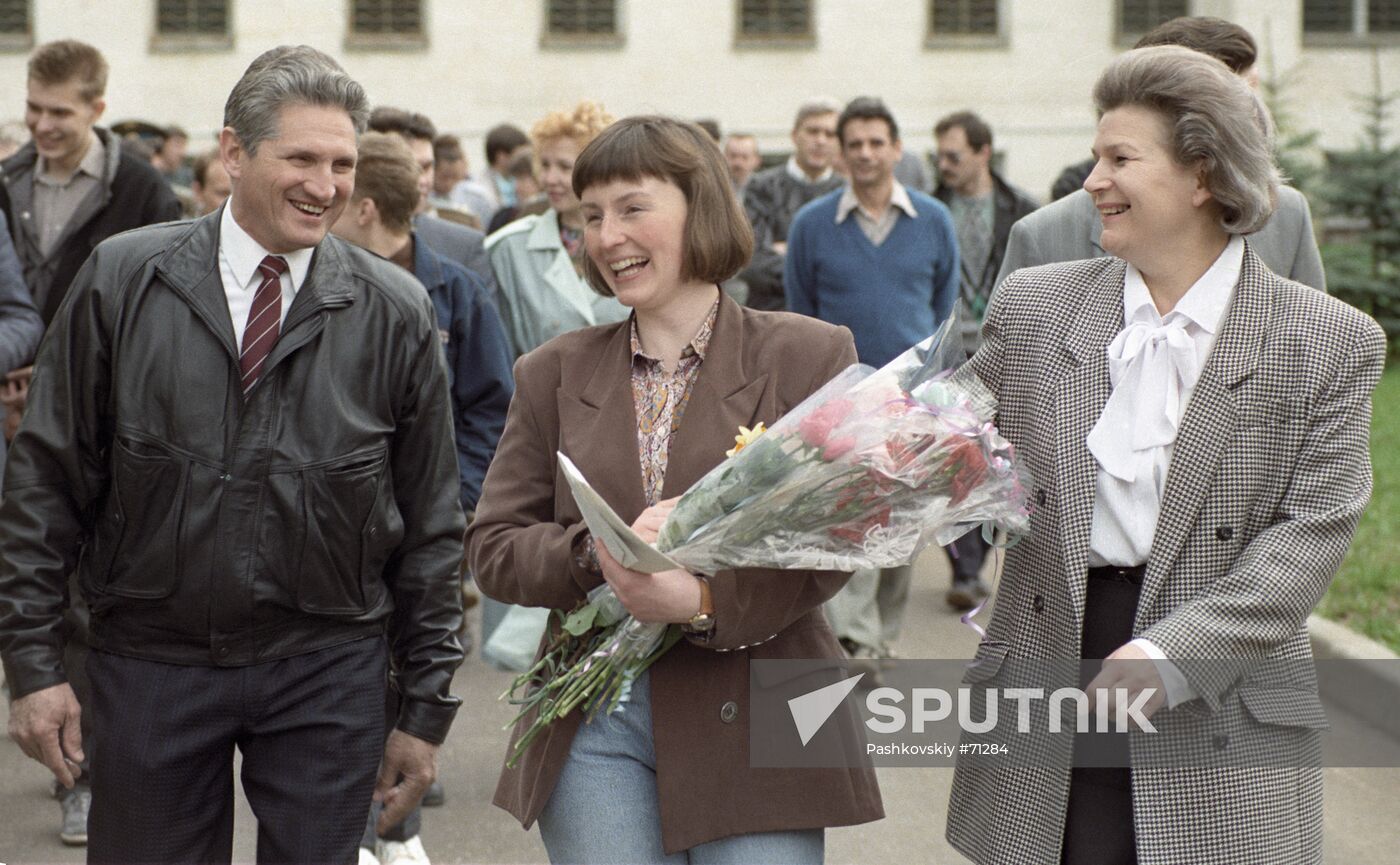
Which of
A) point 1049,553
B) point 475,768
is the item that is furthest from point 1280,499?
point 475,768

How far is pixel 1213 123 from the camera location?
3.33 metres

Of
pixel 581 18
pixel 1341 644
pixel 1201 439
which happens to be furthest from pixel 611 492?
pixel 581 18

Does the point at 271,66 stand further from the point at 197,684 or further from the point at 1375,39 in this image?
the point at 1375,39

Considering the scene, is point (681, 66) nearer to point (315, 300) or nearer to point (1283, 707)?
point (315, 300)

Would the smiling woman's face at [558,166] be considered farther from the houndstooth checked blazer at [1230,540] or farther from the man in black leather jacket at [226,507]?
the houndstooth checked blazer at [1230,540]

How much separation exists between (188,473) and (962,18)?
2821 cm

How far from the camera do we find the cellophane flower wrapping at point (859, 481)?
9.97ft

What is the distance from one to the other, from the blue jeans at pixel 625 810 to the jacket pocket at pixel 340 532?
67 centimetres

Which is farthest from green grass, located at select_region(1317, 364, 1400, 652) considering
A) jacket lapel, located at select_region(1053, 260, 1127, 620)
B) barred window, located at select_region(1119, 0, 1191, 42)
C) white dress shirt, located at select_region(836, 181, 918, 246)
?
barred window, located at select_region(1119, 0, 1191, 42)

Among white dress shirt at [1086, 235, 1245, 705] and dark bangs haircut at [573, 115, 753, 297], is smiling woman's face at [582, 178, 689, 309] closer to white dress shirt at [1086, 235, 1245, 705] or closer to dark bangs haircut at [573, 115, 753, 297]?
dark bangs haircut at [573, 115, 753, 297]

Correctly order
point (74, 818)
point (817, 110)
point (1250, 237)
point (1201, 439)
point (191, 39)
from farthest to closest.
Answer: point (191, 39) → point (817, 110) → point (74, 818) → point (1250, 237) → point (1201, 439)

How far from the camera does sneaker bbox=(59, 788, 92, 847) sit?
6.02m

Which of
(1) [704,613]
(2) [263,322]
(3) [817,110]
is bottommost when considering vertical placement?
(1) [704,613]

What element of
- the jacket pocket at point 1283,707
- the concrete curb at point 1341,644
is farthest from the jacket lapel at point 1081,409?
the concrete curb at point 1341,644
